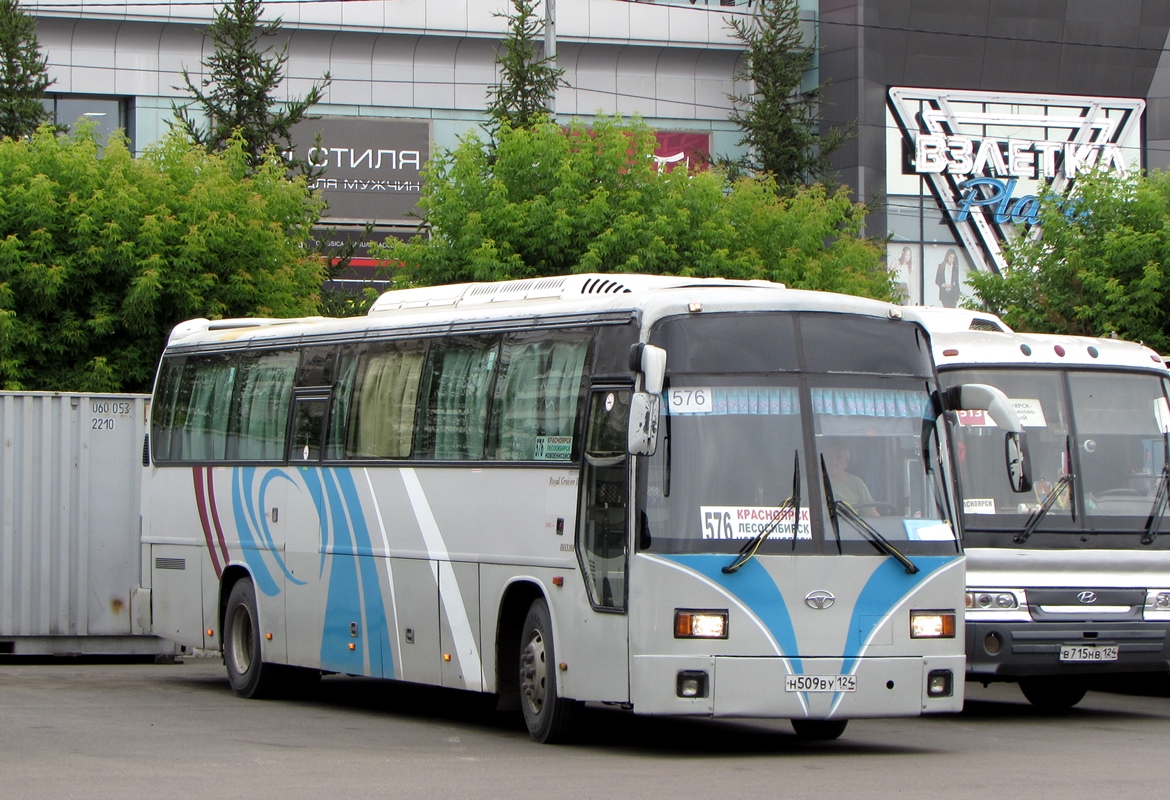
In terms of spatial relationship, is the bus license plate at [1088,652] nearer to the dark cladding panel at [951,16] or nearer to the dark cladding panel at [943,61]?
the dark cladding panel at [951,16]

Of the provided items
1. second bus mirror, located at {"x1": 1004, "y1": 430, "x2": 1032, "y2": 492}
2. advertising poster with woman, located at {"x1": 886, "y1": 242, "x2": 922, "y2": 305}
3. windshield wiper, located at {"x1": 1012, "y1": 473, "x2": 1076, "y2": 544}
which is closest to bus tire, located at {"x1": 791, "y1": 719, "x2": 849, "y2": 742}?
second bus mirror, located at {"x1": 1004, "y1": 430, "x2": 1032, "y2": 492}

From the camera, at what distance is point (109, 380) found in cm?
2352

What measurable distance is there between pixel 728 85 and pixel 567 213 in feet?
58.1

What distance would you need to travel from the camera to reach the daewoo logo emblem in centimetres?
1079

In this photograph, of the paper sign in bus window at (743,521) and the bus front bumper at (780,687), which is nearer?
the bus front bumper at (780,687)

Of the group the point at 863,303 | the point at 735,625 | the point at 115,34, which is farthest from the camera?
the point at 115,34

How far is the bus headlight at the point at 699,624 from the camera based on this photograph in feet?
34.9

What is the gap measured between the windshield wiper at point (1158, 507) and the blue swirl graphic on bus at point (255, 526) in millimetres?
6766

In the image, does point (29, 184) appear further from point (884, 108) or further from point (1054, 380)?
point (884, 108)

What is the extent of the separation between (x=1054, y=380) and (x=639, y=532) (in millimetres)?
4824

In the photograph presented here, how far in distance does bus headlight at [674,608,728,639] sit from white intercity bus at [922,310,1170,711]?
324 cm

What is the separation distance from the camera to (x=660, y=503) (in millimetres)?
10734

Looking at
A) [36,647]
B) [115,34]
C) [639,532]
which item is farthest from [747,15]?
[639,532]

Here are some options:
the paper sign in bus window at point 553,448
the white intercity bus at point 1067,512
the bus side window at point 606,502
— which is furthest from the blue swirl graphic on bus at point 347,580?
the white intercity bus at point 1067,512
